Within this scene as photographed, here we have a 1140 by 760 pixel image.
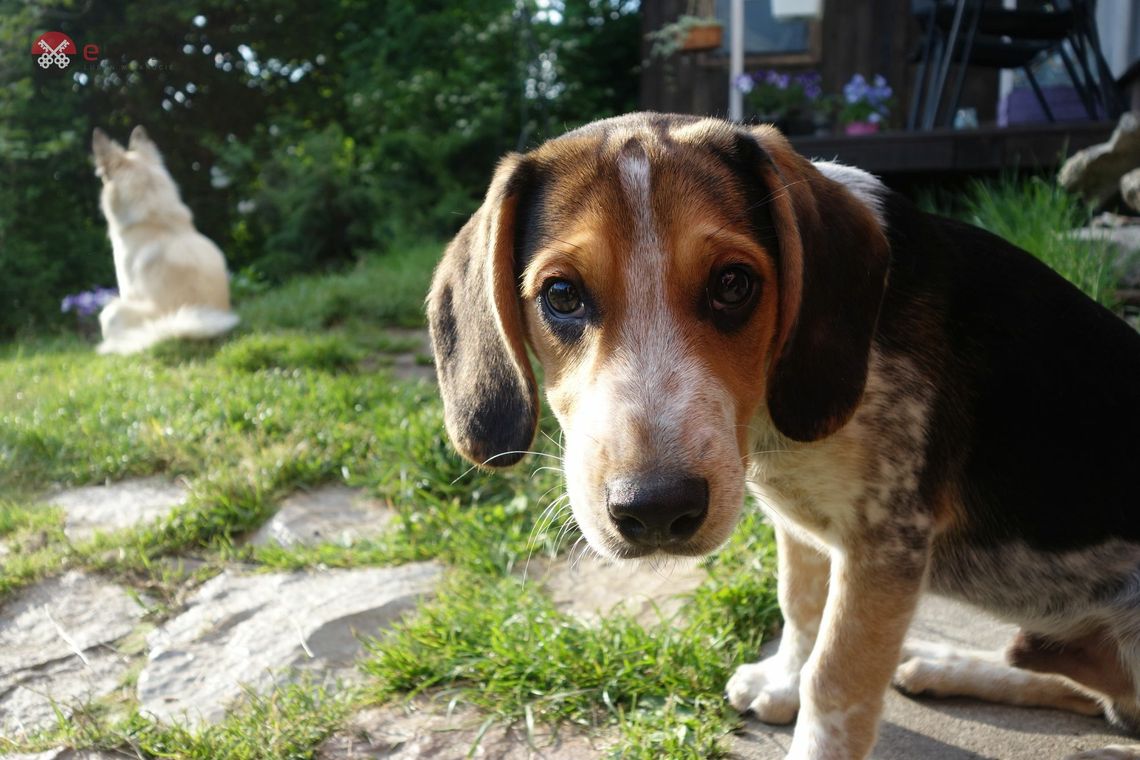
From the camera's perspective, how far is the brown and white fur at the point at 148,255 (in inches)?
360

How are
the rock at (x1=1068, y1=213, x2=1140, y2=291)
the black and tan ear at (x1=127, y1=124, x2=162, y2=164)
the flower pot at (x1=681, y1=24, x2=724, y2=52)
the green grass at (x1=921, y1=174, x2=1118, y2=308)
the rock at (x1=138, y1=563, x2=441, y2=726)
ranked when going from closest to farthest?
the rock at (x1=138, y1=563, x2=441, y2=726), the green grass at (x1=921, y1=174, x2=1118, y2=308), the rock at (x1=1068, y1=213, x2=1140, y2=291), the black and tan ear at (x1=127, y1=124, x2=162, y2=164), the flower pot at (x1=681, y1=24, x2=724, y2=52)

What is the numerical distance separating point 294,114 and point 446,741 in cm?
1445

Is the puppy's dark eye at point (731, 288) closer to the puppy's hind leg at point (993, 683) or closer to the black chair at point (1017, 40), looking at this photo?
the puppy's hind leg at point (993, 683)

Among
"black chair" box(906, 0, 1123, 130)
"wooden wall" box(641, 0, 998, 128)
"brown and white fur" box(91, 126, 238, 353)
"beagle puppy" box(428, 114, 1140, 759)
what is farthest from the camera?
"wooden wall" box(641, 0, 998, 128)

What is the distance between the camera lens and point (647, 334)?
8.11ft

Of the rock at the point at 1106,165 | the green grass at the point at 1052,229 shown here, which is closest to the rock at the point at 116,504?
the green grass at the point at 1052,229

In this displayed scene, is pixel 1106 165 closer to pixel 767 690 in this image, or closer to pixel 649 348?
pixel 767 690

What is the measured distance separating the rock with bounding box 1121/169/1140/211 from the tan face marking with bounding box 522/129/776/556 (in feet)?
14.7

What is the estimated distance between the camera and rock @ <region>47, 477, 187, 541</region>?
16.1 ft

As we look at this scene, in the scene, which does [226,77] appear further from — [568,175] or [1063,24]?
[568,175]

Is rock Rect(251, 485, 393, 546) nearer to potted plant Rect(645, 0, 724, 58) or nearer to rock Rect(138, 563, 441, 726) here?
rock Rect(138, 563, 441, 726)

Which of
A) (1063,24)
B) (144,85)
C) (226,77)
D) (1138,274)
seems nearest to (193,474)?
(1138,274)

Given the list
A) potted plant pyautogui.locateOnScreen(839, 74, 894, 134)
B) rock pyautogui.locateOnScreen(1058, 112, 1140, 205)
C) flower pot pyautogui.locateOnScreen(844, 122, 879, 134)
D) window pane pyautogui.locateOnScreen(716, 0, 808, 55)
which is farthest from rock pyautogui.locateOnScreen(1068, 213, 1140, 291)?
window pane pyautogui.locateOnScreen(716, 0, 808, 55)

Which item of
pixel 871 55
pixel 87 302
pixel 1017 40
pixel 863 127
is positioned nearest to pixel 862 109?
pixel 863 127
